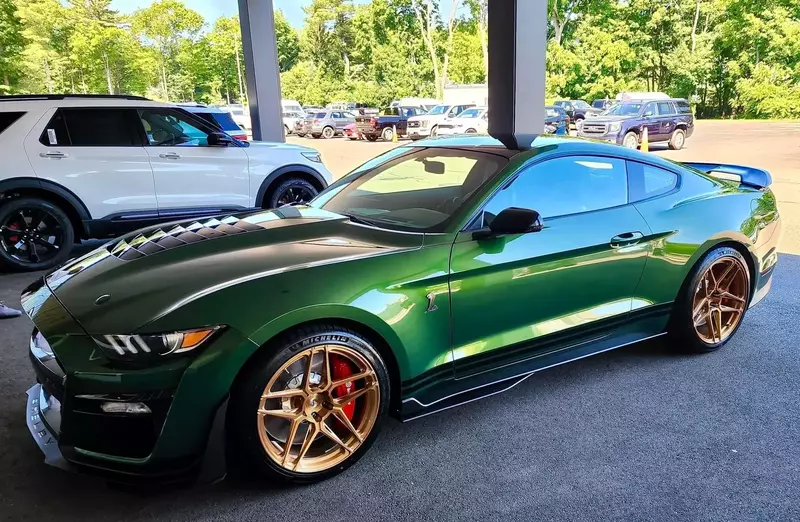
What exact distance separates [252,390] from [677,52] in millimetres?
39211

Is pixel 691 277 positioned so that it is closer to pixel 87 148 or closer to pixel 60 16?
pixel 87 148

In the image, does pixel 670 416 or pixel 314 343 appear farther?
pixel 670 416

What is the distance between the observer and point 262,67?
9.47m

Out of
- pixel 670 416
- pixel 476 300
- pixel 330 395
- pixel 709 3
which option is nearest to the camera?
pixel 330 395

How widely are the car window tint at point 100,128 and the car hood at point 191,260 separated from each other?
3.75 m

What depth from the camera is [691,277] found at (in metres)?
3.44

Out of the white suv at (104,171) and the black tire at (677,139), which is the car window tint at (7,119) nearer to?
the white suv at (104,171)

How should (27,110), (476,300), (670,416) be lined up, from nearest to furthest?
1. (476,300)
2. (670,416)
3. (27,110)

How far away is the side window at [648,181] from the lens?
3.28 m

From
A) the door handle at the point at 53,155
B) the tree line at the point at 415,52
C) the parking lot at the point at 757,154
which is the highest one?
the tree line at the point at 415,52

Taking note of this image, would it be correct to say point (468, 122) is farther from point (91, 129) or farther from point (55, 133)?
point (55, 133)

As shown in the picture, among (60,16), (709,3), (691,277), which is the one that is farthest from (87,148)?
(60,16)

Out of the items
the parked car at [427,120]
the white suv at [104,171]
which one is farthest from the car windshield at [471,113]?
the white suv at [104,171]

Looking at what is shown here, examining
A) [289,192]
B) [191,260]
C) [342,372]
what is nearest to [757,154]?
[289,192]
